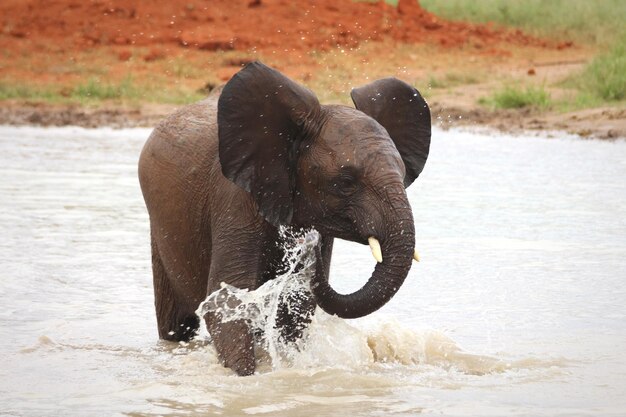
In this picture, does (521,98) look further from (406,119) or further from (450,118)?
(406,119)

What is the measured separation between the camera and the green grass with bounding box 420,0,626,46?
32.1 metres

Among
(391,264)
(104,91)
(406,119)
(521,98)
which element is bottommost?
(391,264)

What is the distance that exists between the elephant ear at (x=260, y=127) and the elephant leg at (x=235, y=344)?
611mm

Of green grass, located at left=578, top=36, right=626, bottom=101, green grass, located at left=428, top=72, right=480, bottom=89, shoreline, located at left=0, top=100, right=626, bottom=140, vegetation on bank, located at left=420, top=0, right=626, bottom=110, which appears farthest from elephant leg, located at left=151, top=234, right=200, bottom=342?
green grass, located at left=428, top=72, right=480, bottom=89

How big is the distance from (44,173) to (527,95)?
823 centimetres

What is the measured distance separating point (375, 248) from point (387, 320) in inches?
73.8

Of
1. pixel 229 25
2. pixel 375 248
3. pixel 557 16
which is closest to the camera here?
pixel 375 248

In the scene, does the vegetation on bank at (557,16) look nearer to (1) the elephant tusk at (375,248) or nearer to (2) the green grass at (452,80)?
(2) the green grass at (452,80)

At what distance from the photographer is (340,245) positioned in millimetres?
10555

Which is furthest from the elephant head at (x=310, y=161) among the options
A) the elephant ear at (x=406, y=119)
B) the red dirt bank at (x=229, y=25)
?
the red dirt bank at (x=229, y=25)

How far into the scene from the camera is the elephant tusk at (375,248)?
18.0ft

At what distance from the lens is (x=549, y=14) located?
3441 centimetres

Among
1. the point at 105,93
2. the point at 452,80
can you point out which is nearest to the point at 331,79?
the point at 452,80

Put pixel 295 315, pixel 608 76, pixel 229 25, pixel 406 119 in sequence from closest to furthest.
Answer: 1. pixel 406 119
2. pixel 295 315
3. pixel 608 76
4. pixel 229 25
